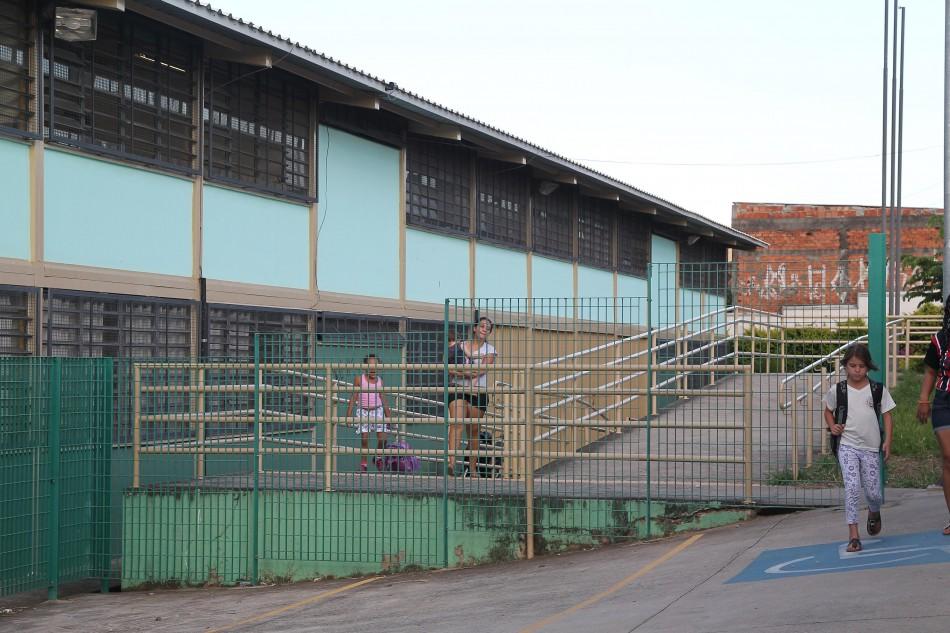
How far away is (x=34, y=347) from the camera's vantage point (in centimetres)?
1193

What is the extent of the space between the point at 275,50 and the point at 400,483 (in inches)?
227

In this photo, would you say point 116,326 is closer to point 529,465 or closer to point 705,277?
point 529,465

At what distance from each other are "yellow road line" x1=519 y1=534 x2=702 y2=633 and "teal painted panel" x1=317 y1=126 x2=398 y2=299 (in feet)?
24.1

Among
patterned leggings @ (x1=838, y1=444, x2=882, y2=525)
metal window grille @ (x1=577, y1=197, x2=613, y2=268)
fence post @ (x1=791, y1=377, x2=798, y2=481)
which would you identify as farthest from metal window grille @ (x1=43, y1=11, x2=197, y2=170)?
metal window grille @ (x1=577, y1=197, x2=613, y2=268)

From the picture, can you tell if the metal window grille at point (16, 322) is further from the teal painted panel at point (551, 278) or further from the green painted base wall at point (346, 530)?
the teal painted panel at point (551, 278)

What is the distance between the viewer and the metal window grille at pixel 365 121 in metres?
16.7

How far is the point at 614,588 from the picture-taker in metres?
9.22

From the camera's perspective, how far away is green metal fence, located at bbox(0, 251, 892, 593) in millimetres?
10984

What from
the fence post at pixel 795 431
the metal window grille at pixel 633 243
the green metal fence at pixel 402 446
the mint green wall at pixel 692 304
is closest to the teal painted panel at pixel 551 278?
the metal window grille at pixel 633 243

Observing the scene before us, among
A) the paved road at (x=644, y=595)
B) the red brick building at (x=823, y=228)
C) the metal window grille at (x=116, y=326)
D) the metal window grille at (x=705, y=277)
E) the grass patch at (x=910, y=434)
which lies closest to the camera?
the paved road at (x=644, y=595)

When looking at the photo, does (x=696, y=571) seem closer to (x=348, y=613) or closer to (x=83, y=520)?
(x=348, y=613)

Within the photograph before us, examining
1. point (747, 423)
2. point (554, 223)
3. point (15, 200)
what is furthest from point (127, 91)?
point (554, 223)

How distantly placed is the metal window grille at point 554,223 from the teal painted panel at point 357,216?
5.54m

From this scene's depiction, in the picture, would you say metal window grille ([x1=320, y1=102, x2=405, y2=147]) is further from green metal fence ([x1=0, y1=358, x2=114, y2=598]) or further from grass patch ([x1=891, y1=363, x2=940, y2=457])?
grass patch ([x1=891, y1=363, x2=940, y2=457])
